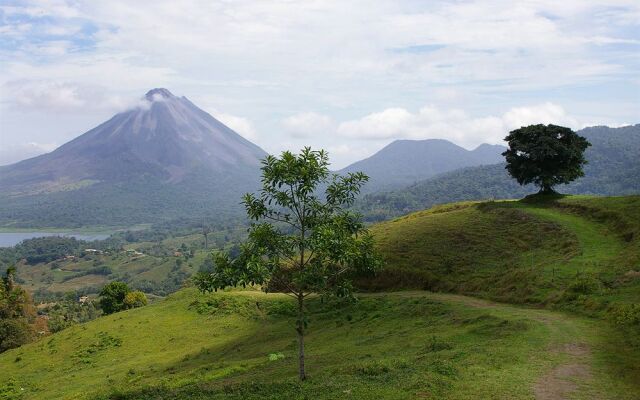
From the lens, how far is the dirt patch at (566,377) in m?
14.8

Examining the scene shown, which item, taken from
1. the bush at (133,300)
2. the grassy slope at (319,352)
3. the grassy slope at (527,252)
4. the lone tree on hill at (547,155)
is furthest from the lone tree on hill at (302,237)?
the bush at (133,300)

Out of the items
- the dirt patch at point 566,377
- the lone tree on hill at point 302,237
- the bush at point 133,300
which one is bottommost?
the bush at point 133,300

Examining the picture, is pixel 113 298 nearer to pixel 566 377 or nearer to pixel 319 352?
pixel 319 352

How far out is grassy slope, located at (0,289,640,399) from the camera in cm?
1673

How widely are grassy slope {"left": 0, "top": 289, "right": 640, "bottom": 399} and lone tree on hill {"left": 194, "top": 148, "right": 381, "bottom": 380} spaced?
3.71 meters

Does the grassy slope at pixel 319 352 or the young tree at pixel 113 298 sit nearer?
the grassy slope at pixel 319 352

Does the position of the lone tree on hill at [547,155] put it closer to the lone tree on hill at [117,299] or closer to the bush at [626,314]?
the bush at [626,314]

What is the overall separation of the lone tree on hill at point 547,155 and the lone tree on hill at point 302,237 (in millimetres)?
41783

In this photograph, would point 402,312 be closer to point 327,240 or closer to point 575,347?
point 575,347

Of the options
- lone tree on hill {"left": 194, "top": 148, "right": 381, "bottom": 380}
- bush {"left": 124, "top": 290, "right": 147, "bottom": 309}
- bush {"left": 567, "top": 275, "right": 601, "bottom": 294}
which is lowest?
bush {"left": 124, "top": 290, "right": 147, "bottom": 309}

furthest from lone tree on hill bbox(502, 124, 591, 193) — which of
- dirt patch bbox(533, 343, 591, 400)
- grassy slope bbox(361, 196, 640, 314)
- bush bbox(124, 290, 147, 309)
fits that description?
bush bbox(124, 290, 147, 309)

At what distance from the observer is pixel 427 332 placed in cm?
2595

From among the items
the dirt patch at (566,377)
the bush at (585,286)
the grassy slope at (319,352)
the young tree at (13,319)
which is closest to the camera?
the dirt patch at (566,377)

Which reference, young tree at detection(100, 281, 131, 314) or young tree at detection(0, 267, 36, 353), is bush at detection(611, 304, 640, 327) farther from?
young tree at detection(100, 281, 131, 314)
